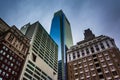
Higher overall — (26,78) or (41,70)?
(41,70)

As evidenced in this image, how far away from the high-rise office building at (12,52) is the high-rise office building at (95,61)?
26536mm

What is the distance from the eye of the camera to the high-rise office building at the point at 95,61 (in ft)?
192

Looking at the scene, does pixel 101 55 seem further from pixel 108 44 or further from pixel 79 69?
pixel 79 69

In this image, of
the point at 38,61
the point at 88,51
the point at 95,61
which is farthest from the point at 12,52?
the point at 95,61

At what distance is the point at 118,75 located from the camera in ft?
178

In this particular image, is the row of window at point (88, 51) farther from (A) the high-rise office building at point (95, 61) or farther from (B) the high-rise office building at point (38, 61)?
(B) the high-rise office building at point (38, 61)

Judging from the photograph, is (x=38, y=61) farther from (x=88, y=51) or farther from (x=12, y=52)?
(x=88, y=51)

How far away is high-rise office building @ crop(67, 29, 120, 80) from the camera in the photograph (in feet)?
192

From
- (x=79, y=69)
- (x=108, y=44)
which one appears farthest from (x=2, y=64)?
(x=108, y=44)

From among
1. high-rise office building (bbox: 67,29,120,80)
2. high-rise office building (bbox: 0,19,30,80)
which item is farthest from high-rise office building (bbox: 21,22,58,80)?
high-rise office building (bbox: 67,29,120,80)

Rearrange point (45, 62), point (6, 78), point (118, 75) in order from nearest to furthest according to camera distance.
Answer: point (118, 75)
point (6, 78)
point (45, 62)

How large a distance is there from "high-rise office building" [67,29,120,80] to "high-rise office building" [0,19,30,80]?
87.1ft

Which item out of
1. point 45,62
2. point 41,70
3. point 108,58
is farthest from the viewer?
point 45,62

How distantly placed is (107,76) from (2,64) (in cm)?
4603
